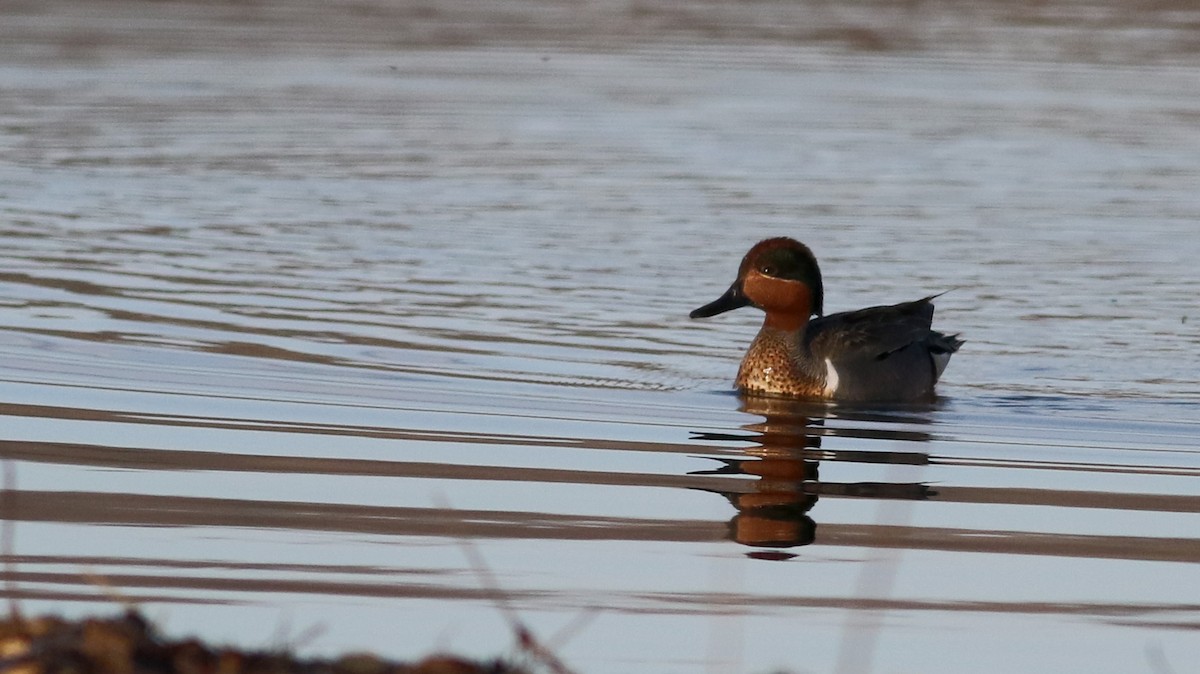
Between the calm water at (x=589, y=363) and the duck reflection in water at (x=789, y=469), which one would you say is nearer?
the calm water at (x=589, y=363)

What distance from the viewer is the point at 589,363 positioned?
33.4 ft

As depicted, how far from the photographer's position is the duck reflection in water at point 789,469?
22.2 feet

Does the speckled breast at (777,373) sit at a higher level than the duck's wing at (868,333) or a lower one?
lower

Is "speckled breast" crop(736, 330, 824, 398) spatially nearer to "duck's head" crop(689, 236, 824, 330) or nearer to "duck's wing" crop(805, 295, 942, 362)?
"duck's wing" crop(805, 295, 942, 362)

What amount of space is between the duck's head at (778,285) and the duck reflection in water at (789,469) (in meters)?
0.55

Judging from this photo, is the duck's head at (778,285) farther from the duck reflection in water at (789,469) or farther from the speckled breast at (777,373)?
the duck reflection in water at (789,469)

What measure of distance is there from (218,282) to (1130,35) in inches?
747

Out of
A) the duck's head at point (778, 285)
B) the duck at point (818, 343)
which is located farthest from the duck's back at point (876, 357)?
the duck's head at point (778, 285)

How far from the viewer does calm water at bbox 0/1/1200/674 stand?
5.79m

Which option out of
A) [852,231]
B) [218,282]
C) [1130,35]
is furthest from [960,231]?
[1130,35]

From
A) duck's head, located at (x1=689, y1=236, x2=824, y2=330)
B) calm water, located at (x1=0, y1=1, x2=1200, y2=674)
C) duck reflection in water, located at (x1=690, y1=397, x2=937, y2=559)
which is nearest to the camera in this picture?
calm water, located at (x1=0, y1=1, x2=1200, y2=674)

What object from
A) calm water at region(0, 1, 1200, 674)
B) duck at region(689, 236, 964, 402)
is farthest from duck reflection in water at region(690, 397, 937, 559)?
duck at region(689, 236, 964, 402)

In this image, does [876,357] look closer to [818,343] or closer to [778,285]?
[818,343]

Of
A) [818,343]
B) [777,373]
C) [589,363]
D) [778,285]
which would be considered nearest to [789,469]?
[777,373]
